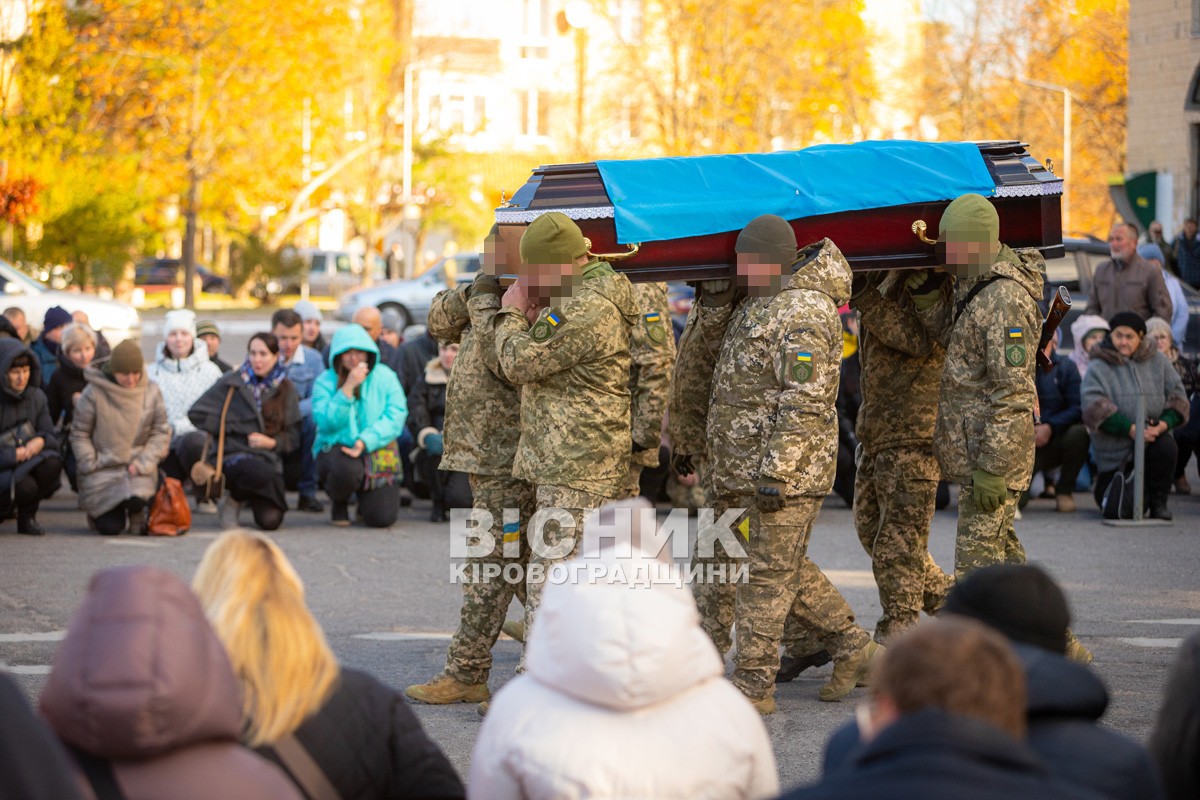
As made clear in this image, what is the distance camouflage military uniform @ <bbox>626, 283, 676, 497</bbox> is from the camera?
649cm

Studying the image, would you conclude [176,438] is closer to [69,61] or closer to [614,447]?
[614,447]

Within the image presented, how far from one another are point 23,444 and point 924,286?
23.1 feet

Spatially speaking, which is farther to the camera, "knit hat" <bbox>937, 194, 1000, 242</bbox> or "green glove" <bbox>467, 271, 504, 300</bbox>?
"green glove" <bbox>467, 271, 504, 300</bbox>

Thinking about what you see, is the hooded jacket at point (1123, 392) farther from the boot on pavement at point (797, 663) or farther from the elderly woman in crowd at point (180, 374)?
the elderly woman in crowd at point (180, 374)

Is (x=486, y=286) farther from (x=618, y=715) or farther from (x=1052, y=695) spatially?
(x=1052, y=695)

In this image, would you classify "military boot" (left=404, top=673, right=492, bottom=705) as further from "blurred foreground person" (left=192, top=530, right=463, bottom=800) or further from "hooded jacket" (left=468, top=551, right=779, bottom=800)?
"hooded jacket" (left=468, top=551, right=779, bottom=800)

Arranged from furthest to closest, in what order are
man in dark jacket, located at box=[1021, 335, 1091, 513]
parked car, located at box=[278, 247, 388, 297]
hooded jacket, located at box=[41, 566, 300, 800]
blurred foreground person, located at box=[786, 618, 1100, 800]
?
parked car, located at box=[278, 247, 388, 297], man in dark jacket, located at box=[1021, 335, 1091, 513], hooded jacket, located at box=[41, 566, 300, 800], blurred foreground person, located at box=[786, 618, 1100, 800]

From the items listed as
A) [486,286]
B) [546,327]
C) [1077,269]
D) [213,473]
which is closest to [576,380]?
[546,327]

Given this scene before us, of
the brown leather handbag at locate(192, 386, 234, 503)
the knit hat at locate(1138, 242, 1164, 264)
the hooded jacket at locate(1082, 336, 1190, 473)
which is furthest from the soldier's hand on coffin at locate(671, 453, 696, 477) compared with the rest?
the knit hat at locate(1138, 242, 1164, 264)

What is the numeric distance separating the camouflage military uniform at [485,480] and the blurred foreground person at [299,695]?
2.98 m

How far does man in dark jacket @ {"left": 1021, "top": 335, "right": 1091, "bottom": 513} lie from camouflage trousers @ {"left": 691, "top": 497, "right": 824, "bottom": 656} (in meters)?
6.24

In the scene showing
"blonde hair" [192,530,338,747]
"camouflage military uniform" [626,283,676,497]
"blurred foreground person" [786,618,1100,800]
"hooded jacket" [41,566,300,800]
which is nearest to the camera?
"blurred foreground person" [786,618,1100,800]

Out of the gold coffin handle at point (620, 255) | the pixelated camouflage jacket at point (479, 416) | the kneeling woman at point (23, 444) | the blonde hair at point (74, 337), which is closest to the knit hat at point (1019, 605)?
the pixelated camouflage jacket at point (479, 416)

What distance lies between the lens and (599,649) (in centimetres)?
321
